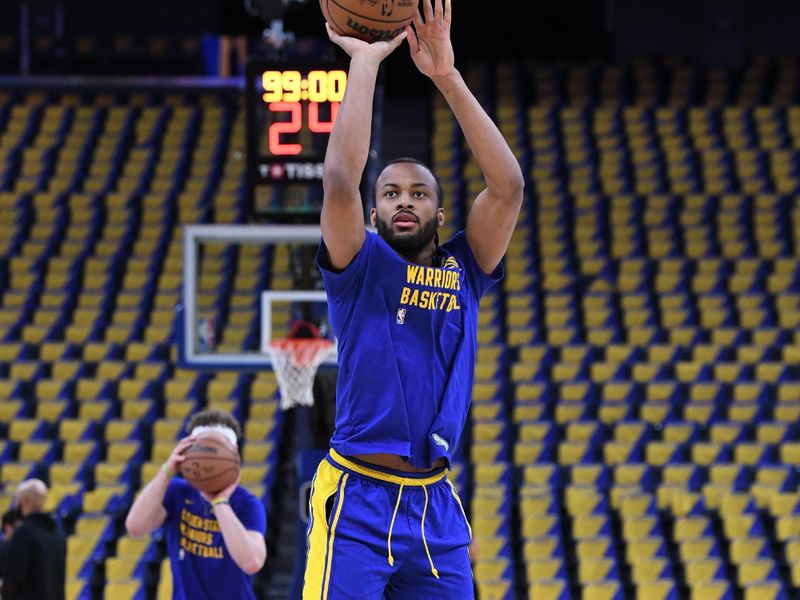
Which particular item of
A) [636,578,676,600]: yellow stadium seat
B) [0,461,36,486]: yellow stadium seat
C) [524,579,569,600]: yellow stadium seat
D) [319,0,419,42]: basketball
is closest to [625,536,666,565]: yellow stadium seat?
[636,578,676,600]: yellow stadium seat

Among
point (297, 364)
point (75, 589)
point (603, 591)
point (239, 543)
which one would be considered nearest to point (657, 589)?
point (603, 591)

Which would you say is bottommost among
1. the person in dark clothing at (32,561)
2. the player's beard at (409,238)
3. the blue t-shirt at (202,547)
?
the person in dark clothing at (32,561)

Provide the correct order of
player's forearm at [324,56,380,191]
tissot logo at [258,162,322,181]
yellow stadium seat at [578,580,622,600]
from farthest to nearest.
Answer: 1. yellow stadium seat at [578,580,622,600]
2. tissot logo at [258,162,322,181]
3. player's forearm at [324,56,380,191]

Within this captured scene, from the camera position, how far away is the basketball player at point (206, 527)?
5.06 metres

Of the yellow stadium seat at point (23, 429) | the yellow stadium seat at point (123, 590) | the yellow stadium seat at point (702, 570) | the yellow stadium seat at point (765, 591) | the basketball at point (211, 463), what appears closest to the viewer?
the basketball at point (211, 463)

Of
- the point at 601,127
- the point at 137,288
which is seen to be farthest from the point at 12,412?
the point at 601,127

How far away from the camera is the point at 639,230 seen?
15680 millimetres

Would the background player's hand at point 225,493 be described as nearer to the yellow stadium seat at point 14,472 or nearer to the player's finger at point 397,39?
the player's finger at point 397,39

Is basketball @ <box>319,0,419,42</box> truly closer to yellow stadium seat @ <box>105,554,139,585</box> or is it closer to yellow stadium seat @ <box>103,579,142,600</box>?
yellow stadium seat @ <box>103,579,142,600</box>

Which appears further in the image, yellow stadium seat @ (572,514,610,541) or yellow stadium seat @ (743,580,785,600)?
yellow stadium seat @ (572,514,610,541)

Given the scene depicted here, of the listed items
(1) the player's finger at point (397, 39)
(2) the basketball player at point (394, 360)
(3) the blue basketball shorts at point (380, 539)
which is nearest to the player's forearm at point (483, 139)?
(2) the basketball player at point (394, 360)

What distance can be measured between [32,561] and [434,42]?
14.6ft

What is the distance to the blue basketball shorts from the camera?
3.26 metres

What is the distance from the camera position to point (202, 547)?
516cm
